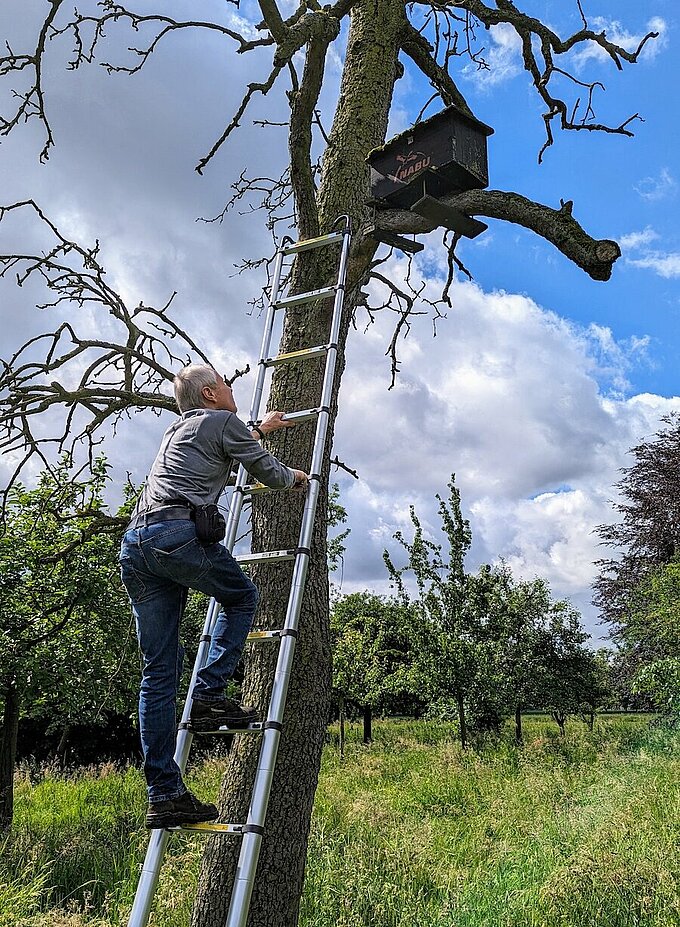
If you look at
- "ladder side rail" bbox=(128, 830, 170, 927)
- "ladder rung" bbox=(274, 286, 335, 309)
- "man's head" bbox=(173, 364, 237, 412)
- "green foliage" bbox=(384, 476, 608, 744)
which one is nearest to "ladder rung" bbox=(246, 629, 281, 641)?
"ladder side rail" bbox=(128, 830, 170, 927)

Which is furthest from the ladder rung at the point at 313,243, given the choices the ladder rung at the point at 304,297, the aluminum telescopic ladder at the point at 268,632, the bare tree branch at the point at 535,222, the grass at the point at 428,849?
the grass at the point at 428,849

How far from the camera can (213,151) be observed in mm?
5246

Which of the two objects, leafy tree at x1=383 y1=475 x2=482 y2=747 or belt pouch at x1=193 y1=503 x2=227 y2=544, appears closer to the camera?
belt pouch at x1=193 y1=503 x2=227 y2=544

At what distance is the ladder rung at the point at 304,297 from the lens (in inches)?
154

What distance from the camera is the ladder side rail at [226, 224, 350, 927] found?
7.97 ft

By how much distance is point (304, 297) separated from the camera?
Result: 13.1ft

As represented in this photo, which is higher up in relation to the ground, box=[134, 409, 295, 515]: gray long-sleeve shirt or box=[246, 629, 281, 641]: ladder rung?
A: box=[134, 409, 295, 515]: gray long-sleeve shirt

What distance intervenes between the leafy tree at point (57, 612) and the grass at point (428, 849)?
1.40m

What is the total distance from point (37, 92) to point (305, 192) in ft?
9.04

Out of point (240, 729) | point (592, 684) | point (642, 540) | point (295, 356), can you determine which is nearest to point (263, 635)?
point (240, 729)

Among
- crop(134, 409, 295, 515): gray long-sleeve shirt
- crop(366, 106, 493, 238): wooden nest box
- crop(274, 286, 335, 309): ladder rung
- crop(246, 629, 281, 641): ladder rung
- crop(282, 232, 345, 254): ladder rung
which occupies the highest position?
crop(366, 106, 493, 238): wooden nest box

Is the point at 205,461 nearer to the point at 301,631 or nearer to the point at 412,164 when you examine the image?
the point at 301,631

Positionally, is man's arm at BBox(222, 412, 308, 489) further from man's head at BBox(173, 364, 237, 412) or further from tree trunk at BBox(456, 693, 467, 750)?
tree trunk at BBox(456, 693, 467, 750)

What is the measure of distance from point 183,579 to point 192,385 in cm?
91
